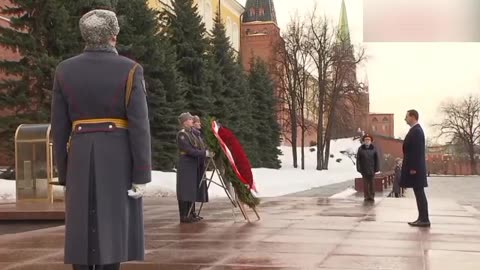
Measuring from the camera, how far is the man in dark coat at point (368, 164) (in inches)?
716

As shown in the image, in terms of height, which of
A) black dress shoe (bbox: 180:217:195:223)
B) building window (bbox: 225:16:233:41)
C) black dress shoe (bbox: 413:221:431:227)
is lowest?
black dress shoe (bbox: 413:221:431:227)

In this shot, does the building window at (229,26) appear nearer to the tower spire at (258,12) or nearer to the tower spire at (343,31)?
Answer: the tower spire at (258,12)

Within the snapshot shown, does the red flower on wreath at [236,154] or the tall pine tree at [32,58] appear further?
the tall pine tree at [32,58]

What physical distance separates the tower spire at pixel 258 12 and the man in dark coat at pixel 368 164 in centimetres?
7342

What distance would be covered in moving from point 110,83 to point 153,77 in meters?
29.6

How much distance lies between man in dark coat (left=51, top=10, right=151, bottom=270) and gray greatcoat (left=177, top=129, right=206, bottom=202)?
650cm

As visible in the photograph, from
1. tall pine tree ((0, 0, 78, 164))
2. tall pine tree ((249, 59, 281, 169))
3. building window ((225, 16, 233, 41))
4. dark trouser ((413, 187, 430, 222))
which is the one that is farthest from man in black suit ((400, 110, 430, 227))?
building window ((225, 16, 233, 41))

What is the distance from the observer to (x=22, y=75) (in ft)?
91.6

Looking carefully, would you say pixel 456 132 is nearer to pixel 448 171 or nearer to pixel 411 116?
pixel 448 171

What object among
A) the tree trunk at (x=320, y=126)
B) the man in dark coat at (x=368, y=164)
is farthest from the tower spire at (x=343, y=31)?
the man in dark coat at (x=368, y=164)

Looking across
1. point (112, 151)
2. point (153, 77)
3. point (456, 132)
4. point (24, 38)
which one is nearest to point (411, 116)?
point (112, 151)

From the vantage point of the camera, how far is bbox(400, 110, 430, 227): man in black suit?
10859mm

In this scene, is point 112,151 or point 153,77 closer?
point 112,151

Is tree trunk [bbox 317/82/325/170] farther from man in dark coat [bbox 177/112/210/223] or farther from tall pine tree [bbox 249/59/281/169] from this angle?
man in dark coat [bbox 177/112/210/223]
